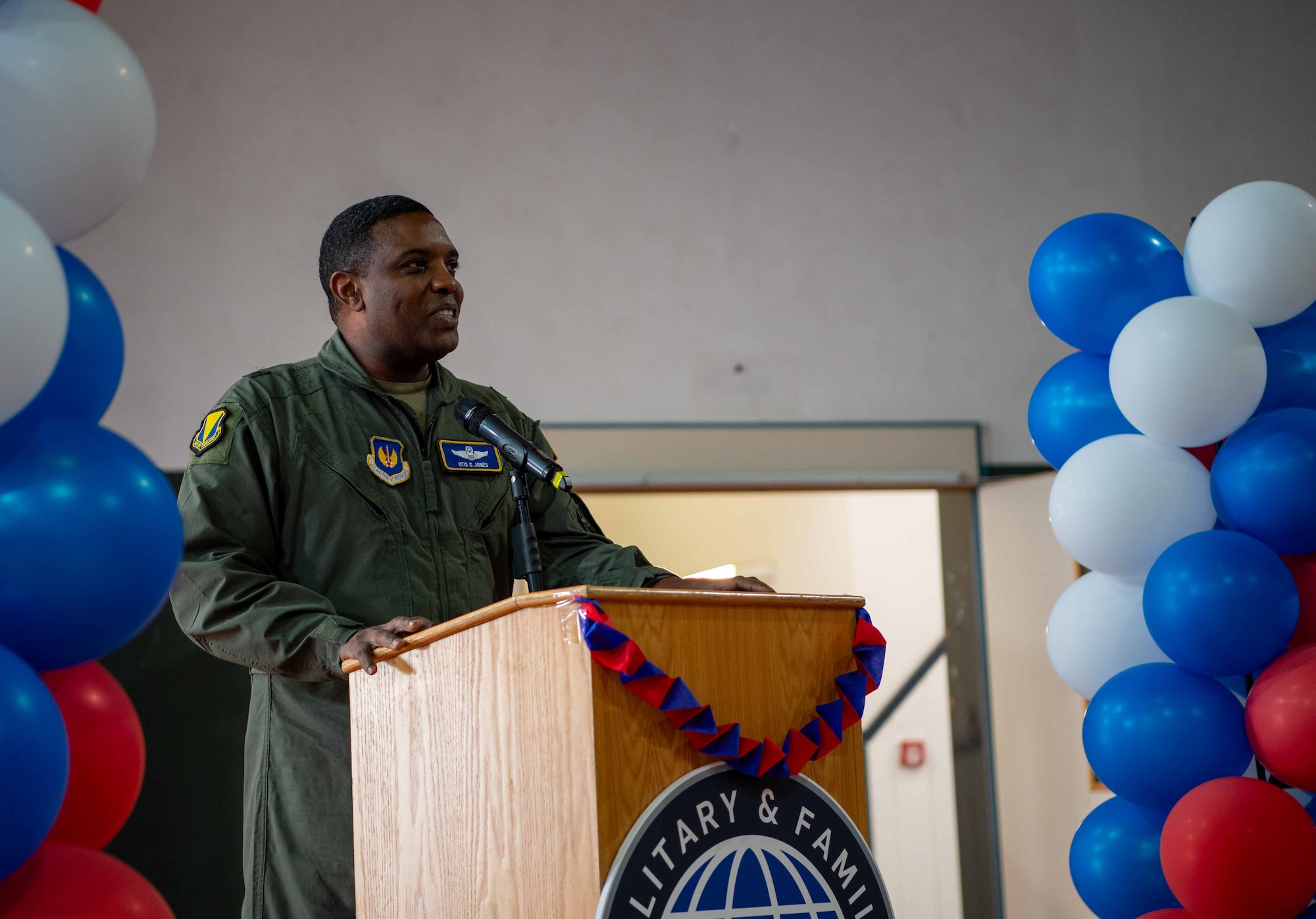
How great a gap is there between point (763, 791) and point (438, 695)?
16.7 inches

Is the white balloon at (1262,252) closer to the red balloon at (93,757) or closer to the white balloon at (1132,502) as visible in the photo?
the white balloon at (1132,502)

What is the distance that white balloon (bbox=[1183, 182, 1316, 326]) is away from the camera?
258cm

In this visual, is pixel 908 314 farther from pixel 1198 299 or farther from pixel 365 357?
pixel 365 357

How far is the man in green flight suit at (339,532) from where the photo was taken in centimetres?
188

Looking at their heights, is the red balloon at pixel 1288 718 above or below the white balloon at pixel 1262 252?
below

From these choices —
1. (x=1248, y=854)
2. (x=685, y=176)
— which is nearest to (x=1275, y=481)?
Result: (x=1248, y=854)

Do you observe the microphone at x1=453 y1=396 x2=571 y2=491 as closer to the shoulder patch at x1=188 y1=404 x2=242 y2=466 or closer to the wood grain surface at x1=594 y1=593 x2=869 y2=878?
Result: the wood grain surface at x1=594 y1=593 x2=869 y2=878

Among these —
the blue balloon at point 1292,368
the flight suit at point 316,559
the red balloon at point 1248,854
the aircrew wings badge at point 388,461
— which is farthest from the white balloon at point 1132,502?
the aircrew wings badge at point 388,461

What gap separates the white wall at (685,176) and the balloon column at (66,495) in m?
2.81

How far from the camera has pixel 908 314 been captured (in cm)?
470

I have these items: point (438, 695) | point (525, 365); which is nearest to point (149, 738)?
point (525, 365)

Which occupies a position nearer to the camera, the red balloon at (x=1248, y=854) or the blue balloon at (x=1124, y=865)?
the red balloon at (x=1248, y=854)

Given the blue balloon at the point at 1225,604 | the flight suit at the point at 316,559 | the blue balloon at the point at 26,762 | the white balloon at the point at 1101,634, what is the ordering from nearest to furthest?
1. the blue balloon at the point at 26,762
2. the flight suit at the point at 316,559
3. the blue balloon at the point at 1225,604
4. the white balloon at the point at 1101,634

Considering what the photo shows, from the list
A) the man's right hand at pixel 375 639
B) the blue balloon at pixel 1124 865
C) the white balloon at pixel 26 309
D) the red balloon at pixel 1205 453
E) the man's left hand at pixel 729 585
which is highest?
the red balloon at pixel 1205 453
